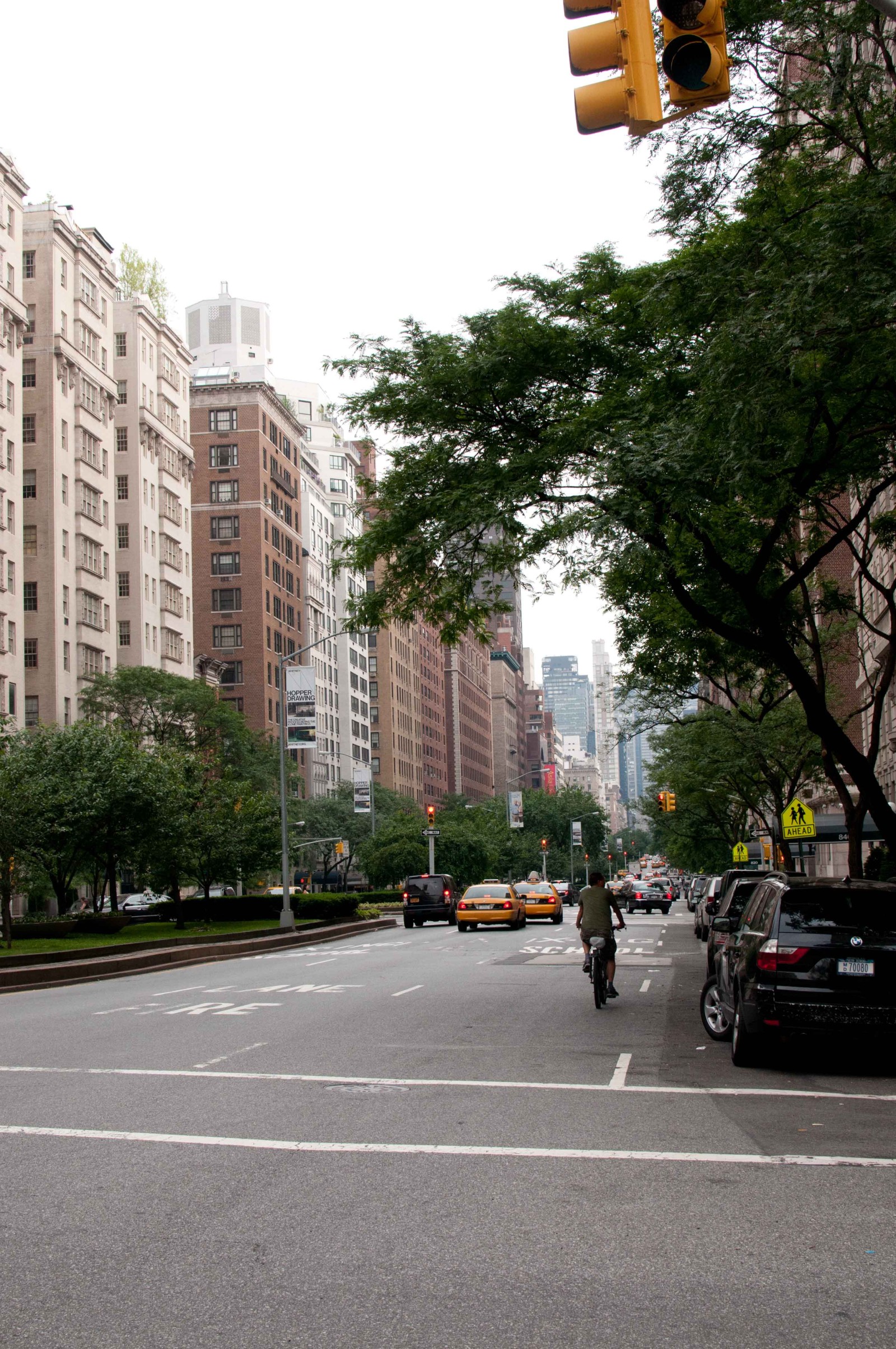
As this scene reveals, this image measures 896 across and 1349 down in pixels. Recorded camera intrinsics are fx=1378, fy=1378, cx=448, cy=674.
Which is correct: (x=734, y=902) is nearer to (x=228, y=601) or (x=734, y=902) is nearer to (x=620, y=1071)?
(x=620, y=1071)

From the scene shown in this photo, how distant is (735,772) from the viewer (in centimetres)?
4347

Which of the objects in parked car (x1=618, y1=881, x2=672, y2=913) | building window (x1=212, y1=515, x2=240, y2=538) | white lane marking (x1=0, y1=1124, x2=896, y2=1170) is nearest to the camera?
white lane marking (x1=0, y1=1124, x2=896, y2=1170)

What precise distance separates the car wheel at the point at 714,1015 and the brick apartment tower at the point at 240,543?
91.1 metres

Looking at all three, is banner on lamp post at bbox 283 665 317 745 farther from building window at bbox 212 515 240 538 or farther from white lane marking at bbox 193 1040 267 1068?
building window at bbox 212 515 240 538

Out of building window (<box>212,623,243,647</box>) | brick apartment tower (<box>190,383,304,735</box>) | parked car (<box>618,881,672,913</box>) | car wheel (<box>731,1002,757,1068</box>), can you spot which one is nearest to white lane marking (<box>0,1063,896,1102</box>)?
car wheel (<box>731,1002,757,1068</box>)

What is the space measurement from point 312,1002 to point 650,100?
1565cm

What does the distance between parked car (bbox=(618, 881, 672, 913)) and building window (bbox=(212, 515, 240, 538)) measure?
46.8m

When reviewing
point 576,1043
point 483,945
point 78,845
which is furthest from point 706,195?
point 78,845

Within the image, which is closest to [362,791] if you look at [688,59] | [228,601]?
[228,601]

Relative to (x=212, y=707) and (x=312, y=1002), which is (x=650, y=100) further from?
(x=212, y=707)

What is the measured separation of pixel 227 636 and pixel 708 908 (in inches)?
3076

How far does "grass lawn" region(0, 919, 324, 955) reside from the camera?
3244 centimetres

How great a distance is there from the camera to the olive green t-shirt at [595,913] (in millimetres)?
17625

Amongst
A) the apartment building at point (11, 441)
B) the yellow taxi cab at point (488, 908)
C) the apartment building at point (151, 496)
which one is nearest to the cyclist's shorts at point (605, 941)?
the yellow taxi cab at point (488, 908)
